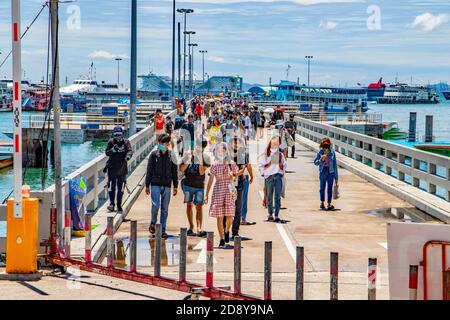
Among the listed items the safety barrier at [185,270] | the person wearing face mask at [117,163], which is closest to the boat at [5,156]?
the person wearing face mask at [117,163]

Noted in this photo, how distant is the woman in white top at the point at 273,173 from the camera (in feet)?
60.3

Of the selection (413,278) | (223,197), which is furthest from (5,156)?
(413,278)

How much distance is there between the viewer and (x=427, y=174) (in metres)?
21.8

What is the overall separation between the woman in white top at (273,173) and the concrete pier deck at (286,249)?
42 cm

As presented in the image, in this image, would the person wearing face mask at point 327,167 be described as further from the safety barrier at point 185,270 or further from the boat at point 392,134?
the boat at point 392,134

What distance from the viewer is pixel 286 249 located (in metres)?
15.5

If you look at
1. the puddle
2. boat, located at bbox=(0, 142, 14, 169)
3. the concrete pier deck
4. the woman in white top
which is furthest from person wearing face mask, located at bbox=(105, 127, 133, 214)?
boat, located at bbox=(0, 142, 14, 169)

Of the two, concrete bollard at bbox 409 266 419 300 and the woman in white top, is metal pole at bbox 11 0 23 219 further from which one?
the woman in white top

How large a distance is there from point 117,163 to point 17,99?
6.58 metres

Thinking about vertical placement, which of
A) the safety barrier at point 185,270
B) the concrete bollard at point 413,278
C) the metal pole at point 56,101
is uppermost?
the metal pole at point 56,101

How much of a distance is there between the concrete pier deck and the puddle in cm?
5
